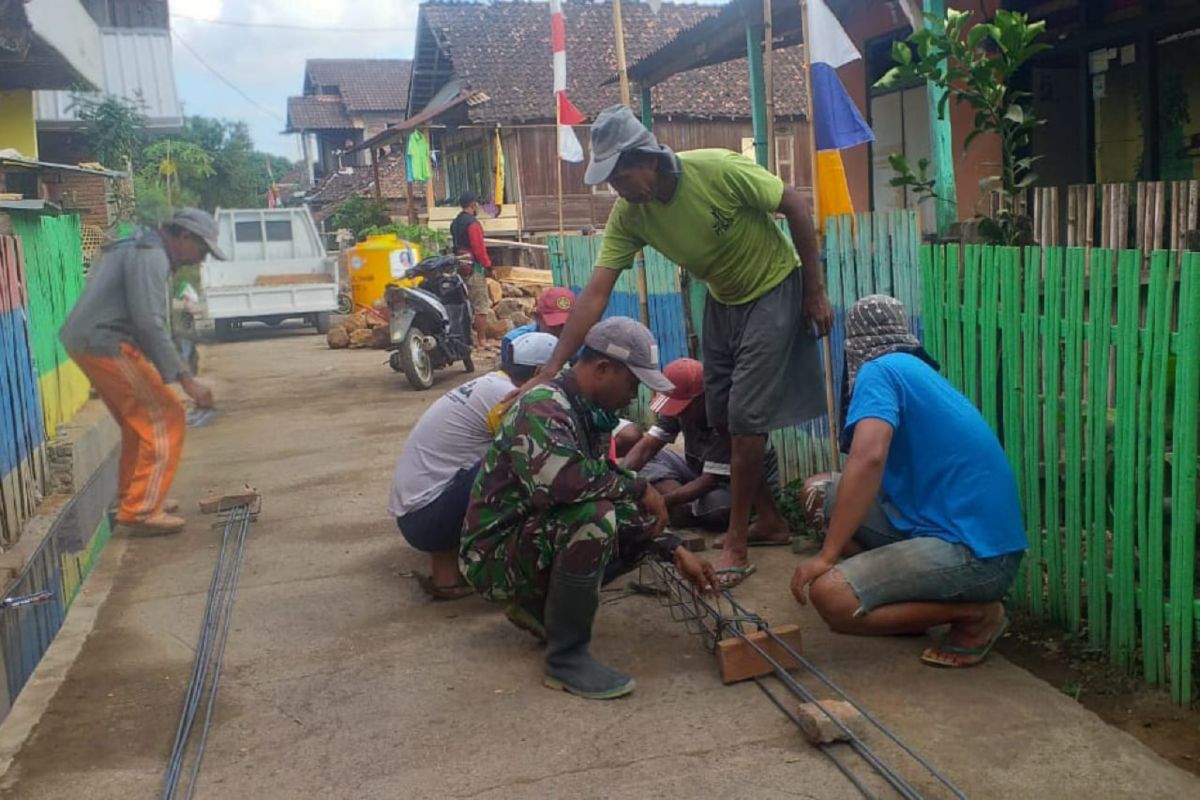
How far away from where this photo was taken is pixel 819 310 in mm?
4543

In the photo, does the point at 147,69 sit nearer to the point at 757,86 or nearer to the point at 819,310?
the point at 757,86

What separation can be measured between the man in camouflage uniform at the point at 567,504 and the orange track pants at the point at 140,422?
9.87ft

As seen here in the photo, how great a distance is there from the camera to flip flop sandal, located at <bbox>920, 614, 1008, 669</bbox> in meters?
3.59

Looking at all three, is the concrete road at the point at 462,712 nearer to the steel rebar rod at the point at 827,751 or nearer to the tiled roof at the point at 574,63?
the steel rebar rod at the point at 827,751

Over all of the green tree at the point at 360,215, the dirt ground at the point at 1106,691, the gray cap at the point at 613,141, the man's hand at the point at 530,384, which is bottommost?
the dirt ground at the point at 1106,691

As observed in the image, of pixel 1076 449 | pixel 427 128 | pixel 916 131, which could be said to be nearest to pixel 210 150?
pixel 427 128

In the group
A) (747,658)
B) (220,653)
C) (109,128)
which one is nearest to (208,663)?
(220,653)

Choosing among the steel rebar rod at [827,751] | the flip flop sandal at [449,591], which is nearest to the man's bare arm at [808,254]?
the steel rebar rod at [827,751]

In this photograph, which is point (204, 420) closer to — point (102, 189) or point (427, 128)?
point (102, 189)

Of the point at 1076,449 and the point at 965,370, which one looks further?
the point at 965,370

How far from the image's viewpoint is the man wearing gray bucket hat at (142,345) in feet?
19.4

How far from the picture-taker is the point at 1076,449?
362cm

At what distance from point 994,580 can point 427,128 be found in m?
20.6

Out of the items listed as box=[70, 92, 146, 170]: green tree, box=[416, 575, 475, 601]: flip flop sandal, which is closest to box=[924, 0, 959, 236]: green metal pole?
box=[416, 575, 475, 601]: flip flop sandal
